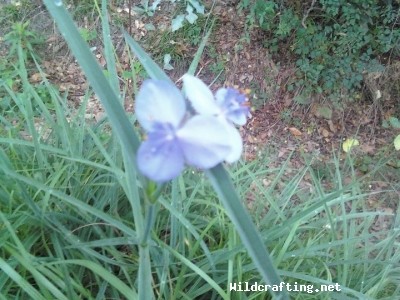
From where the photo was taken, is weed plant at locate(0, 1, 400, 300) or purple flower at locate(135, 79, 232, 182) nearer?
purple flower at locate(135, 79, 232, 182)

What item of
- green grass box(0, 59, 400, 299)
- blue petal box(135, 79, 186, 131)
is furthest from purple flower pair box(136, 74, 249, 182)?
green grass box(0, 59, 400, 299)

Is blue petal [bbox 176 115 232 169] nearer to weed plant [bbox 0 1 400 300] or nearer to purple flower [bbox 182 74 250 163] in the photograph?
purple flower [bbox 182 74 250 163]

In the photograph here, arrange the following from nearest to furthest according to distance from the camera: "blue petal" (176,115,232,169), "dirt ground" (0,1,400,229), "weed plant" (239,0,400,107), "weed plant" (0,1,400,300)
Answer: "blue petal" (176,115,232,169) → "weed plant" (0,1,400,300) → "weed plant" (239,0,400,107) → "dirt ground" (0,1,400,229)

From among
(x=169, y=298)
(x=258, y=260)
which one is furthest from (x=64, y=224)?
(x=258, y=260)

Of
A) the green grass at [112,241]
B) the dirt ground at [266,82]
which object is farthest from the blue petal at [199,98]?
the dirt ground at [266,82]

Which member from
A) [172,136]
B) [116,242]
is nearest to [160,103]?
[172,136]

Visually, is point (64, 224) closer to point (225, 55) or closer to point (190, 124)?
point (190, 124)

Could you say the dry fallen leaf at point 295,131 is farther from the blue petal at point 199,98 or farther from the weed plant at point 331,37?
the blue petal at point 199,98

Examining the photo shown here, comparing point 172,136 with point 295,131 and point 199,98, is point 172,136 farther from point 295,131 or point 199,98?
point 295,131
